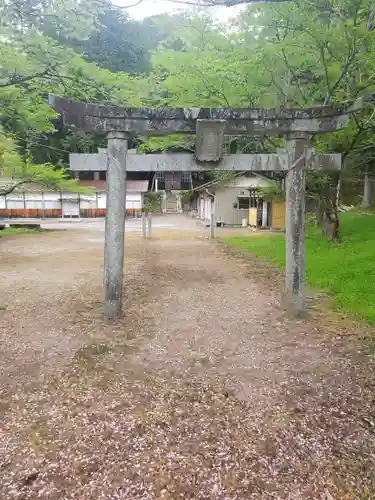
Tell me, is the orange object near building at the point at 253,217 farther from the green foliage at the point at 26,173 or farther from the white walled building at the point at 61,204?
the green foliage at the point at 26,173

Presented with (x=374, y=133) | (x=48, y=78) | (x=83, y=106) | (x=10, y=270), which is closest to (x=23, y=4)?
(x=48, y=78)

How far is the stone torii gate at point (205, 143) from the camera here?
6.62 metres

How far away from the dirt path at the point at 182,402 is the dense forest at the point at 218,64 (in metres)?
5.44

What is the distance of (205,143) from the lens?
6.68 metres

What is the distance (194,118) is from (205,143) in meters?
0.47

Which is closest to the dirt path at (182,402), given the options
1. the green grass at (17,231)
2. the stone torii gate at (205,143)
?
the stone torii gate at (205,143)

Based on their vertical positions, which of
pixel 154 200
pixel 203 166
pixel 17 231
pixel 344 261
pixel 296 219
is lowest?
pixel 344 261

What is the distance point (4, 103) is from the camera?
10383 millimetres

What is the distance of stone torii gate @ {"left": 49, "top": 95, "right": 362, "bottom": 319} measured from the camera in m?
6.62

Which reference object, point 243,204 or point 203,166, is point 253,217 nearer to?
point 243,204

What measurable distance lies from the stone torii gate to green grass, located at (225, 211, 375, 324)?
1.83 m

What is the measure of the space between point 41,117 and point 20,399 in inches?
427

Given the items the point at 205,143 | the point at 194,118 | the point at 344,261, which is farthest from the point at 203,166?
the point at 344,261

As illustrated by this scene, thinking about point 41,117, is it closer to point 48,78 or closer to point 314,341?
point 48,78
